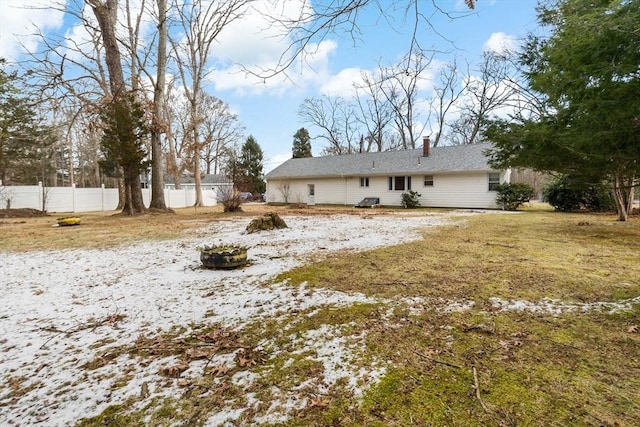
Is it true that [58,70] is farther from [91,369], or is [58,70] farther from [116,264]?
[91,369]

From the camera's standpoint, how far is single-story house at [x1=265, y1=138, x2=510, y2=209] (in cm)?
1864

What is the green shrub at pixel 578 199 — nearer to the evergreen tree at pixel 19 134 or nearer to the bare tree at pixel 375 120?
the bare tree at pixel 375 120

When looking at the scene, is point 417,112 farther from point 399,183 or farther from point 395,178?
point 399,183

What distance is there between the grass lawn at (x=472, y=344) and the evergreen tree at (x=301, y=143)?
121 ft

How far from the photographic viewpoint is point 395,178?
2136cm

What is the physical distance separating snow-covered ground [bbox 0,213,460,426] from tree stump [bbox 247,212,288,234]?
2231 millimetres

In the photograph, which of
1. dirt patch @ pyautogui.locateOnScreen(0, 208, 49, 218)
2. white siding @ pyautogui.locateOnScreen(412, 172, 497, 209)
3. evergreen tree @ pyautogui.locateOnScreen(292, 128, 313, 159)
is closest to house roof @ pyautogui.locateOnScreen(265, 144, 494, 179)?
white siding @ pyautogui.locateOnScreen(412, 172, 497, 209)

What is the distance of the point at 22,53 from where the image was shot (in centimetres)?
1130

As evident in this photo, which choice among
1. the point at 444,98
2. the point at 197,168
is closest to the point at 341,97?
the point at 197,168

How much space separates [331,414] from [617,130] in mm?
5187

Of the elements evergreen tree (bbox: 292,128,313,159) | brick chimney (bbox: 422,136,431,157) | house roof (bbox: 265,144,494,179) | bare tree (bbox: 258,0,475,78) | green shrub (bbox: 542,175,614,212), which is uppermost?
evergreen tree (bbox: 292,128,313,159)

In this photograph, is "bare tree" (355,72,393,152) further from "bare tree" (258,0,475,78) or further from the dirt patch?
"bare tree" (258,0,475,78)

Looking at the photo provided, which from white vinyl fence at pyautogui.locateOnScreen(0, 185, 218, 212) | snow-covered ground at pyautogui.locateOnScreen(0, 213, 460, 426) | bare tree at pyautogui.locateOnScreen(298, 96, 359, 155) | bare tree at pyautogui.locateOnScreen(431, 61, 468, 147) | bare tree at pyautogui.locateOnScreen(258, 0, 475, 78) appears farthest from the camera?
bare tree at pyautogui.locateOnScreen(298, 96, 359, 155)

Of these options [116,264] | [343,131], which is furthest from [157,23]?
[343,131]
